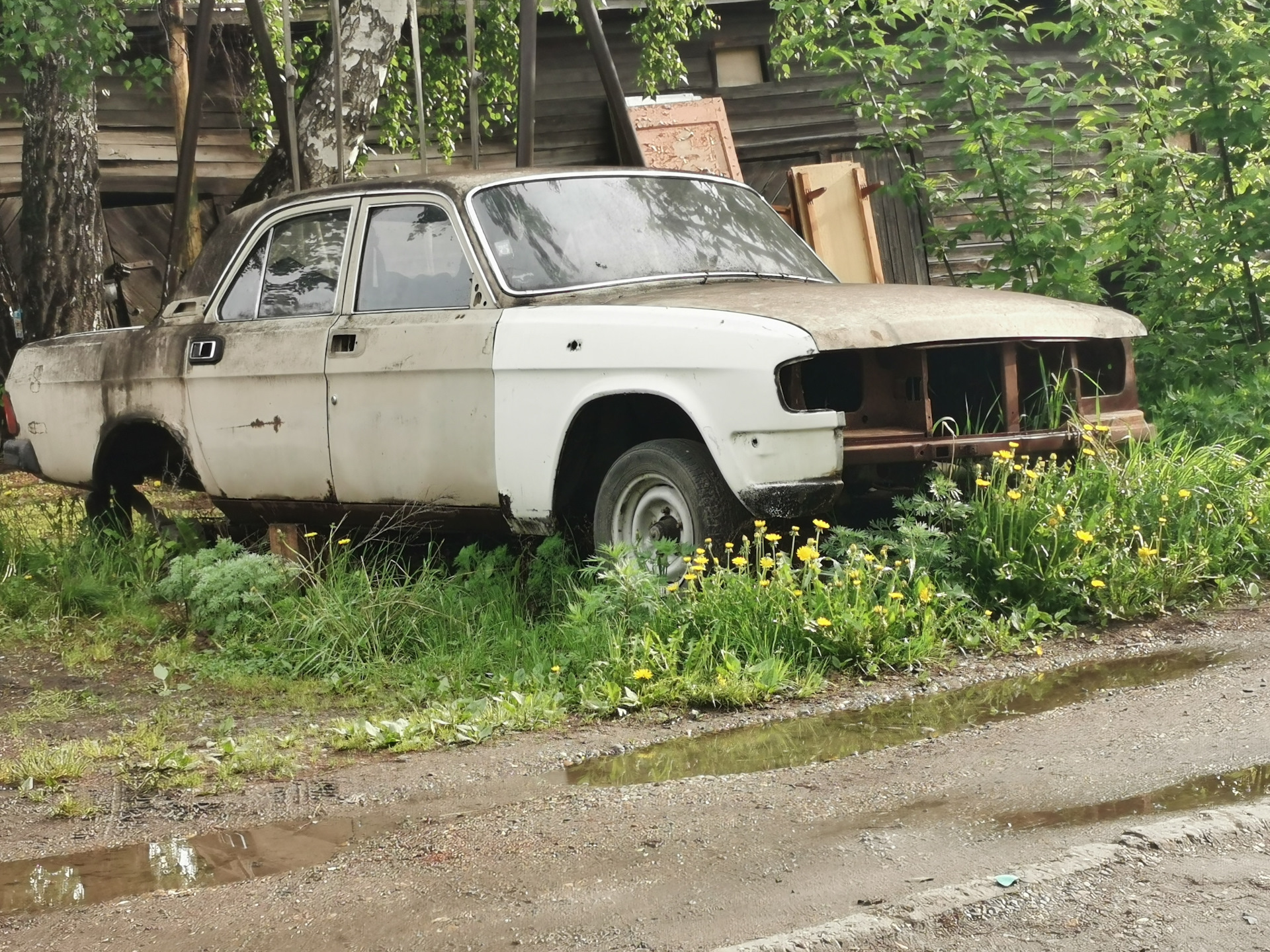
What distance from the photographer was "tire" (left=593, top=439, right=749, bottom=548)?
16.1 ft

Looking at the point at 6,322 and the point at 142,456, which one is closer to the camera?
the point at 142,456

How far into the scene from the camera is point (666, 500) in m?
5.14

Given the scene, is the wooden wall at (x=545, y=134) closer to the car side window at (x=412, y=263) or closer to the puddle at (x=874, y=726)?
the car side window at (x=412, y=263)

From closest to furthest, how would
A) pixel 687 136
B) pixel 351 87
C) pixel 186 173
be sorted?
pixel 186 173 < pixel 351 87 < pixel 687 136

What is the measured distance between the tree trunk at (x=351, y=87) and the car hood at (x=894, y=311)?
16.4 ft

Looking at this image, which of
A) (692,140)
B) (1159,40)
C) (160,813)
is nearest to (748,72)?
(692,140)

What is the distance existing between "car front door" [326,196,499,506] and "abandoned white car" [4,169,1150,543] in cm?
1

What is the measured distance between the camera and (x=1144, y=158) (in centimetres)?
763

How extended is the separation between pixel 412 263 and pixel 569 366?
44.0 inches

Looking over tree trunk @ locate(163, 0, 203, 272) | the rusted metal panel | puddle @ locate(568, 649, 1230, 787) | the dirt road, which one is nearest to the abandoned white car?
puddle @ locate(568, 649, 1230, 787)

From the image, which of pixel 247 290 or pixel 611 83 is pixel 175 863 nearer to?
pixel 247 290

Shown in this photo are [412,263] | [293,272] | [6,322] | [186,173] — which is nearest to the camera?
[412,263]

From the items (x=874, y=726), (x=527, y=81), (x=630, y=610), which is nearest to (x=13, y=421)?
(x=527, y=81)

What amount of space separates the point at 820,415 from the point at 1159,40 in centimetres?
438
